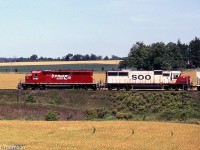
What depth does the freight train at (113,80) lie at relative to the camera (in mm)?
72188

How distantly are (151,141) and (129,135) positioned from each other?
10.5 ft

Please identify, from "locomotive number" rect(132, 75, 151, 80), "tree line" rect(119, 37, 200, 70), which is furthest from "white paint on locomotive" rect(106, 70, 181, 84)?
"tree line" rect(119, 37, 200, 70)

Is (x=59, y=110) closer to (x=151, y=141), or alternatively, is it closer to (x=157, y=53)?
(x=151, y=141)

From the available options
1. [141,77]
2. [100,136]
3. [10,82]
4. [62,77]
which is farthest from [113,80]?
[10,82]

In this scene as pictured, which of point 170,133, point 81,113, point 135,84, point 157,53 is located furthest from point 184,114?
→ point 157,53

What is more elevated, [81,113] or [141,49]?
[141,49]

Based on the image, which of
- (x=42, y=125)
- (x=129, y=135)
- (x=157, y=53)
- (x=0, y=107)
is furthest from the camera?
(x=157, y=53)

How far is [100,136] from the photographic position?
3075 centimetres

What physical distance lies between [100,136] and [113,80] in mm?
42583

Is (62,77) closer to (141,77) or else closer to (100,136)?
(141,77)

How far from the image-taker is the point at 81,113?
172ft

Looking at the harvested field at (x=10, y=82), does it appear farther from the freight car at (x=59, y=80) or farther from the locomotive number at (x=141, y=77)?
the locomotive number at (x=141, y=77)

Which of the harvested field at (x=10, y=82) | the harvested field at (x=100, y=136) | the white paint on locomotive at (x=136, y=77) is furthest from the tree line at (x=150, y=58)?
the harvested field at (x=100, y=136)

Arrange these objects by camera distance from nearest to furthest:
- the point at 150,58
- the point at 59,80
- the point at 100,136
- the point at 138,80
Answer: the point at 100,136
the point at 138,80
the point at 59,80
the point at 150,58
